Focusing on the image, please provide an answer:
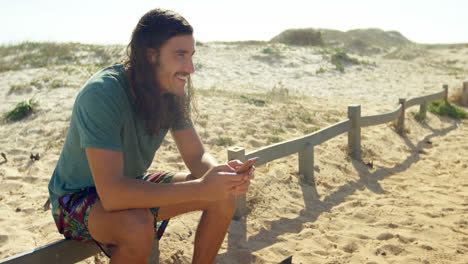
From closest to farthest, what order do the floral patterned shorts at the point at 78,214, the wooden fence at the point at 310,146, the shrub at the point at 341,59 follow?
1. the floral patterned shorts at the point at 78,214
2. the wooden fence at the point at 310,146
3. the shrub at the point at 341,59

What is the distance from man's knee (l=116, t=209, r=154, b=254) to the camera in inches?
70.1

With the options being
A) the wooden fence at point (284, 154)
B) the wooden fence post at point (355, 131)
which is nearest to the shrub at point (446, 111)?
the wooden fence at point (284, 154)

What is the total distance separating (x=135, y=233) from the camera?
1785 millimetres

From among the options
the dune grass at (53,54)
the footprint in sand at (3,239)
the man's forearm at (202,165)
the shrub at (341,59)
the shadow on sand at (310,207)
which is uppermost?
the dune grass at (53,54)

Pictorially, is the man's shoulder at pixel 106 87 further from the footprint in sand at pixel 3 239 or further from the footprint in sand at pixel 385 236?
the footprint in sand at pixel 385 236

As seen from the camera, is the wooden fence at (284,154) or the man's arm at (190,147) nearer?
the wooden fence at (284,154)

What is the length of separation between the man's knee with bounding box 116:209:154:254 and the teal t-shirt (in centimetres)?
32

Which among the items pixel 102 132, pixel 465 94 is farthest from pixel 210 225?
pixel 465 94

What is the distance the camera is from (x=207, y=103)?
22.6ft

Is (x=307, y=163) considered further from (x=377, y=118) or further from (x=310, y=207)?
(x=377, y=118)

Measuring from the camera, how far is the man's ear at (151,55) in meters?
2.02

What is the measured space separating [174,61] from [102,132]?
0.53 m

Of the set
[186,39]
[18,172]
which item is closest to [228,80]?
[18,172]

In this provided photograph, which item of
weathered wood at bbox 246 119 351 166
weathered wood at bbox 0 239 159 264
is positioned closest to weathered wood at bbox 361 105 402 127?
weathered wood at bbox 246 119 351 166
